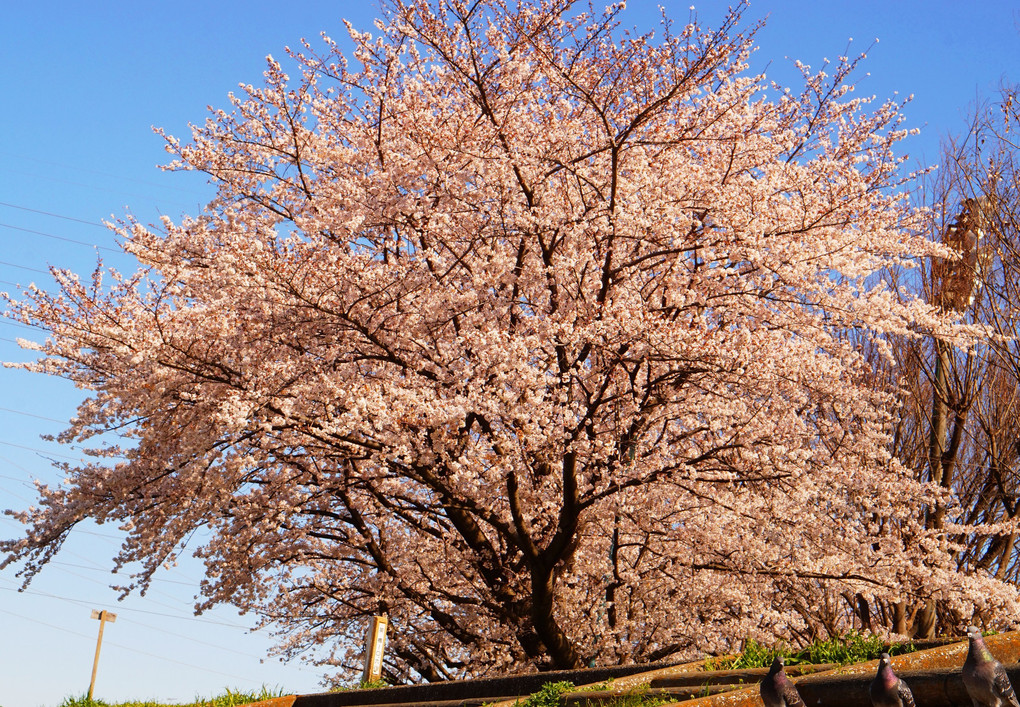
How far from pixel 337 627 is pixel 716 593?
256 inches

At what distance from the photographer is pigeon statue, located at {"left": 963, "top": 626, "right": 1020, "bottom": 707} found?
14.6 ft

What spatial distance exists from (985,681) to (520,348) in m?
6.89

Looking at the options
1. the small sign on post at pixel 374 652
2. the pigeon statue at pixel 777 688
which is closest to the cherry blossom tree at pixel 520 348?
the small sign on post at pixel 374 652

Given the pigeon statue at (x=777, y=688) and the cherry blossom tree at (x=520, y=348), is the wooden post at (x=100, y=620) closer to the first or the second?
the cherry blossom tree at (x=520, y=348)

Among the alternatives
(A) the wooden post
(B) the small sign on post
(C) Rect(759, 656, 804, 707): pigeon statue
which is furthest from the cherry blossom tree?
(A) the wooden post

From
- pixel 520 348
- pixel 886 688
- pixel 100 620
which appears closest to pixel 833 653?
pixel 886 688

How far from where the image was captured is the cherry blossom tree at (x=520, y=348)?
11.1 metres

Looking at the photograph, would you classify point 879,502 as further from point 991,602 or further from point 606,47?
point 606,47

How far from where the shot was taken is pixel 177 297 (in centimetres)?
1184

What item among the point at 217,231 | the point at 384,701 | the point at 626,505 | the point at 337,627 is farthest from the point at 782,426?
the point at 217,231

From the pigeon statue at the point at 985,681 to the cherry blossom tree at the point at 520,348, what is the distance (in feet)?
20.8

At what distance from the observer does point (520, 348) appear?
10742 mm

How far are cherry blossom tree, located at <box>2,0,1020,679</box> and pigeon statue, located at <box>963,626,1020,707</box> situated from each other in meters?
6.35

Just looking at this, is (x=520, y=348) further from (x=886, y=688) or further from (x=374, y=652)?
(x=886, y=688)
